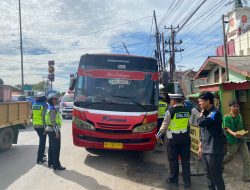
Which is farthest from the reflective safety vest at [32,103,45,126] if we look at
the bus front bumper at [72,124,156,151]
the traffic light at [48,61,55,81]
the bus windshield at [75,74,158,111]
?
the traffic light at [48,61,55,81]

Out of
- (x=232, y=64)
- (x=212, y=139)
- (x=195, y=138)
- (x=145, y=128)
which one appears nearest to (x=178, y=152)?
(x=195, y=138)

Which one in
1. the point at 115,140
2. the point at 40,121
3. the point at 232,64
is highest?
the point at 232,64

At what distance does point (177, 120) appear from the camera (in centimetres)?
576

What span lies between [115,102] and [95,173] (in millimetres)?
1802

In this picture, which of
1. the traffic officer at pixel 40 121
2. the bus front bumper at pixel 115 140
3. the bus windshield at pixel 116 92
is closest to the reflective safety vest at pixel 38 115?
the traffic officer at pixel 40 121

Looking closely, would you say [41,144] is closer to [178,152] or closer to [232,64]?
[178,152]

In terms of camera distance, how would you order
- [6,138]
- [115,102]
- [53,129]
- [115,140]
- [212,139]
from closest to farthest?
[212,139] → [53,129] → [115,140] → [115,102] → [6,138]

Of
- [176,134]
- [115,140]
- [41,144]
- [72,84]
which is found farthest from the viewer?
[72,84]

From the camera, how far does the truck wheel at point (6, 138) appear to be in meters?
8.89

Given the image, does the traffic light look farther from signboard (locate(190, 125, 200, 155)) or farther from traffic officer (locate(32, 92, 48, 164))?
signboard (locate(190, 125, 200, 155))

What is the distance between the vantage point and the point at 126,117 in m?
7.00

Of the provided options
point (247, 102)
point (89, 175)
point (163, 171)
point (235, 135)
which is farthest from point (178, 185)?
point (247, 102)

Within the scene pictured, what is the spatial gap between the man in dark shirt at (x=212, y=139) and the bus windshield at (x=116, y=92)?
297 cm

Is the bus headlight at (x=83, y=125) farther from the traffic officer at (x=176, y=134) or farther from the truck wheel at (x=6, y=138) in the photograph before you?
the truck wheel at (x=6, y=138)
